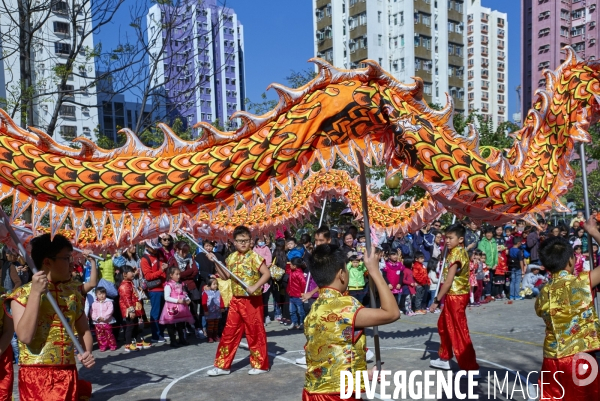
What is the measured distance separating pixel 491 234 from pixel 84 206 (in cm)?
1118

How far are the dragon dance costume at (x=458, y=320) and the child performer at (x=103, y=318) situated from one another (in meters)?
4.75

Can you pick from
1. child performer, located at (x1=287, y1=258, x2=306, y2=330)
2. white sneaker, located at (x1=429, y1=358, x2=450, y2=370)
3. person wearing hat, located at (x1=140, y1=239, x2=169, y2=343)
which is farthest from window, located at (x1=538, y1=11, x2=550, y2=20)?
white sneaker, located at (x1=429, y1=358, x2=450, y2=370)

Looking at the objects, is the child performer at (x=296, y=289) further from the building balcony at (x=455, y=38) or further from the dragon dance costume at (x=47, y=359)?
the building balcony at (x=455, y=38)

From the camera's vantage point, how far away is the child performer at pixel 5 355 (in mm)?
3701

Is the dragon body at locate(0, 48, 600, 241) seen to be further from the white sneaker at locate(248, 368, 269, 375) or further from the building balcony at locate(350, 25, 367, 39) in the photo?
the building balcony at locate(350, 25, 367, 39)

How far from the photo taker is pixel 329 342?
3188mm

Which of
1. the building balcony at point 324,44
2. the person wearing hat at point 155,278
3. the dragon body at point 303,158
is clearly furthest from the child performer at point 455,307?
the building balcony at point 324,44

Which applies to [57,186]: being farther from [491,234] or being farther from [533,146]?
[491,234]

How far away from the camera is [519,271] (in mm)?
13070

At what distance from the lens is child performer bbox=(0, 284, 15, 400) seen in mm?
3701

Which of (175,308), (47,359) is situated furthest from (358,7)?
(47,359)

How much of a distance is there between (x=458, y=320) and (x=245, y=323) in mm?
2468

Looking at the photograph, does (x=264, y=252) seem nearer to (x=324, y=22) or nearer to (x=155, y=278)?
(x=155, y=278)

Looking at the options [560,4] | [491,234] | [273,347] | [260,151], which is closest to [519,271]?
[491,234]
